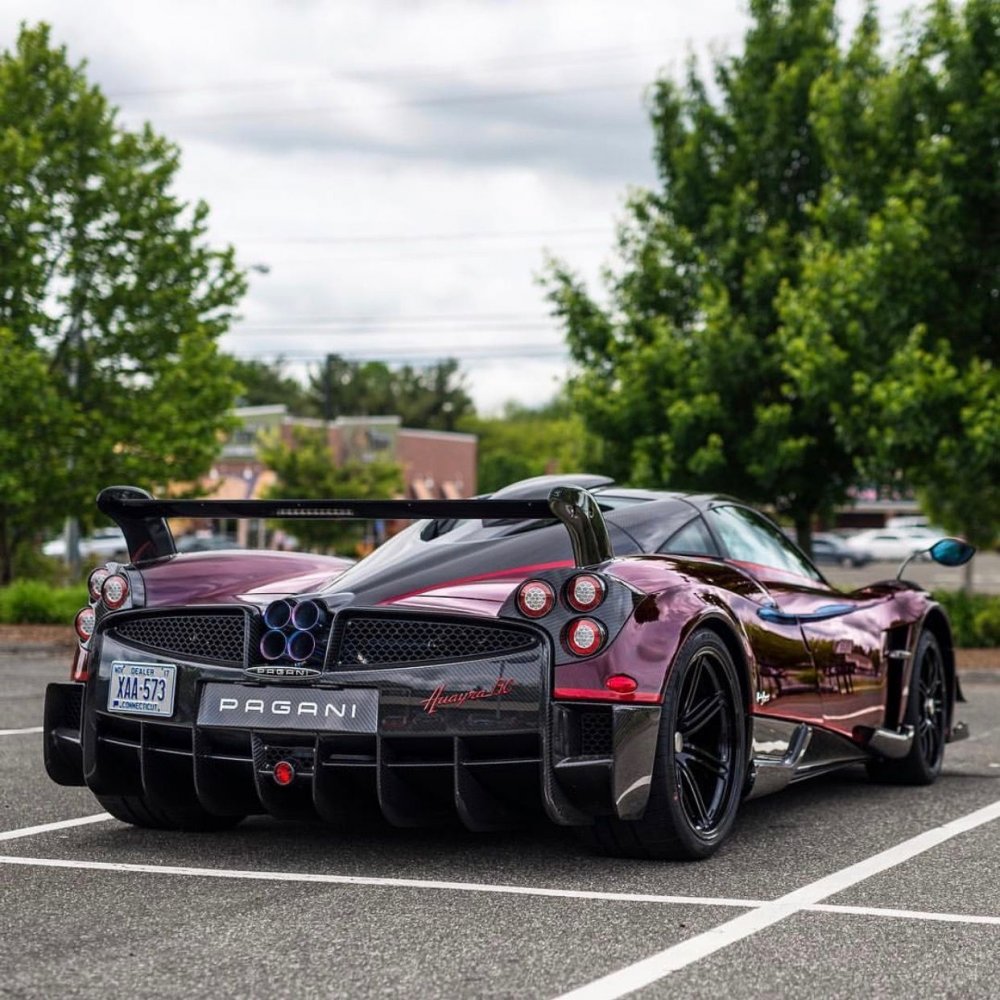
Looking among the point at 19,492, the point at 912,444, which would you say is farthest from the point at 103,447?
the point at 912,444

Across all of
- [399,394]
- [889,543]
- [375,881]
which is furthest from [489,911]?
[399,394]

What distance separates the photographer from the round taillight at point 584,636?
494 centimetres

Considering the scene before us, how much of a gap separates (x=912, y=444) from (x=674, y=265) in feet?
19.4

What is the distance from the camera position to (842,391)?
17.8 metres

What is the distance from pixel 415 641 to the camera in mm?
5059

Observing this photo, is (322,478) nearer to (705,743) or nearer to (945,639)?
(945,639)

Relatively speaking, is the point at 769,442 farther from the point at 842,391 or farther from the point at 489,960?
the point at 489,960

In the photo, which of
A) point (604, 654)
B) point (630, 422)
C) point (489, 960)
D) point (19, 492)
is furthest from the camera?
point (630, 422)

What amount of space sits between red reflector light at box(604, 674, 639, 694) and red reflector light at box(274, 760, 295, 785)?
102 cm

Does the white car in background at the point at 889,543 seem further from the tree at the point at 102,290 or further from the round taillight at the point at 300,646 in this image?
the round taillight at the point at 300,646

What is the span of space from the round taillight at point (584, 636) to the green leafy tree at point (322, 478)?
4212 centimetres

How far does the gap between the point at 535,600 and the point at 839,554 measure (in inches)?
2417

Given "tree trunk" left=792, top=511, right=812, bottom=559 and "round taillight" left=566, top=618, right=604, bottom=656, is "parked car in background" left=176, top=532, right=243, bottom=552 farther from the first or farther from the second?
"round taillight" left=566, top=618, right=604, bottom=656

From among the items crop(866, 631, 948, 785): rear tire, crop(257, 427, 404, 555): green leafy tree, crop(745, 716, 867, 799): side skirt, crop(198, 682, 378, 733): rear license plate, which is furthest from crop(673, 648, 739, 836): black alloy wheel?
crop(257, 427, 404, 555): green leafy tree
